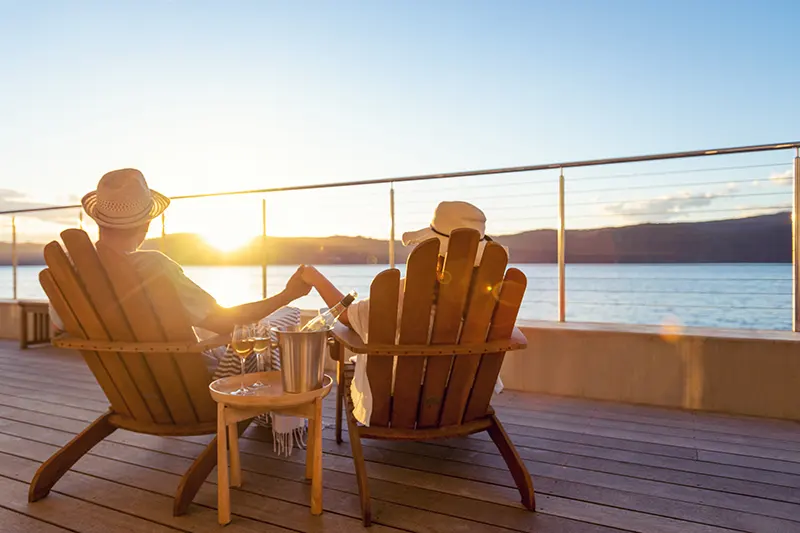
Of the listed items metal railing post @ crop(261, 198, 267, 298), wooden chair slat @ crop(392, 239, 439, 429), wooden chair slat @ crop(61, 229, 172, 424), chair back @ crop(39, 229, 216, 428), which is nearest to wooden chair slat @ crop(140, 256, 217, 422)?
chair back @ crop(39, 229, 216, 428)

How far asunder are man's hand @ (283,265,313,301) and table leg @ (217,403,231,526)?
1.59ft

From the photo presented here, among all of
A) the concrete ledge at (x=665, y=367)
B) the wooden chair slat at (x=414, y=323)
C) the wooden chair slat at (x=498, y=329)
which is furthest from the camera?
the concrete ledge at (x=665, y=367)

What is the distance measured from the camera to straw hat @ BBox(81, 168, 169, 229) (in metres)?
1.76

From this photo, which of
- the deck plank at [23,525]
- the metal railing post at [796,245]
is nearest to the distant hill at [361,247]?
the metal railing post at [796,245]

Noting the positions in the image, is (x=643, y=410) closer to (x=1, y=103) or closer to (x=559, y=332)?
(x=559, y=332)

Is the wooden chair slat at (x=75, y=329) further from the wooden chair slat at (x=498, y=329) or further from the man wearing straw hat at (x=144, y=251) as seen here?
the wooden chair slat at (x=498, y=329)

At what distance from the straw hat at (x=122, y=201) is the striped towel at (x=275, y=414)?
0.61 metres

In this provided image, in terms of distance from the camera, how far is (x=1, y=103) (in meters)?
7.63

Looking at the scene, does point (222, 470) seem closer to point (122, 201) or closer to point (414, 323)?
point (414, 323)

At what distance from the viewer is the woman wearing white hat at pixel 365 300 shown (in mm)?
1818

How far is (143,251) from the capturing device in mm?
1753

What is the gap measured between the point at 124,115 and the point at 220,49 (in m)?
1.86

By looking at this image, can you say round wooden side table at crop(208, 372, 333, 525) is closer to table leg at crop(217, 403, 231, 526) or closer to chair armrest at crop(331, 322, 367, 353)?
table leg at crop(217, 403, 231, 526)

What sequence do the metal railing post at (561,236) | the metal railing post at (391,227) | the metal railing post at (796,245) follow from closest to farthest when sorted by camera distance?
the metal railing post at (796,245), the metal railing post at (561,236), the metal railing post at (391,227)
